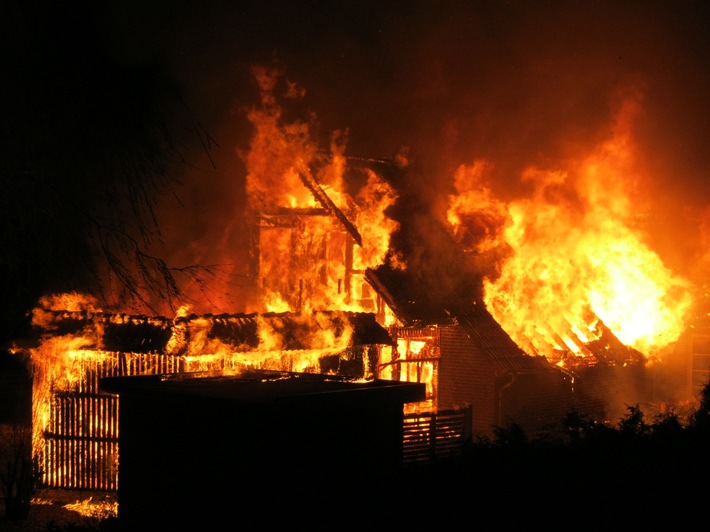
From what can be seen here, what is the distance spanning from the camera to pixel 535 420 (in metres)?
17.7

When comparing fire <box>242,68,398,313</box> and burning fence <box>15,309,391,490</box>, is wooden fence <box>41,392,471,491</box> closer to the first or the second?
burning fence <box>15,309,391,490</box>

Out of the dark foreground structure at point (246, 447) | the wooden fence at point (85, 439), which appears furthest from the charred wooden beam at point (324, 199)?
the dark foreground structure at point (246, 447)

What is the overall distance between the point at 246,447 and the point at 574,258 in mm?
17393

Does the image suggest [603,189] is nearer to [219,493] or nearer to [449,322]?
[449,322]

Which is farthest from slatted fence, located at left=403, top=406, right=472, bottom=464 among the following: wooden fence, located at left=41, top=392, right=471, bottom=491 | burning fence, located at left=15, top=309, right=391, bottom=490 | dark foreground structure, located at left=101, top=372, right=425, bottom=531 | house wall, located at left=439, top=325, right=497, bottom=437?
house wall, located at left=439, top=325, right=497, bottom=437

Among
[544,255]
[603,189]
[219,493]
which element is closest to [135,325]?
[219,493]

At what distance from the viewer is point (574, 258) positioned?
22766 mm

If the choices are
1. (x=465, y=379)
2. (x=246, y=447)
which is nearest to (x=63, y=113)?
(x=246, y=447)

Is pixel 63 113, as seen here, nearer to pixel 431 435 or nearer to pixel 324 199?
pixel 431 435

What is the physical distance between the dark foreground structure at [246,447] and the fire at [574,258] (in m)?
12.1

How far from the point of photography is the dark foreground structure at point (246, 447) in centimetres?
696

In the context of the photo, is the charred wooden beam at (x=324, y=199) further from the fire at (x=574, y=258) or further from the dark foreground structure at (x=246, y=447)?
the dark foreground structure at (x=246, y=447)

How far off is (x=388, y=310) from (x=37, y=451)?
795cm

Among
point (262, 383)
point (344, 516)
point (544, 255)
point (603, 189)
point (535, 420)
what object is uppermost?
point (603, 189)
